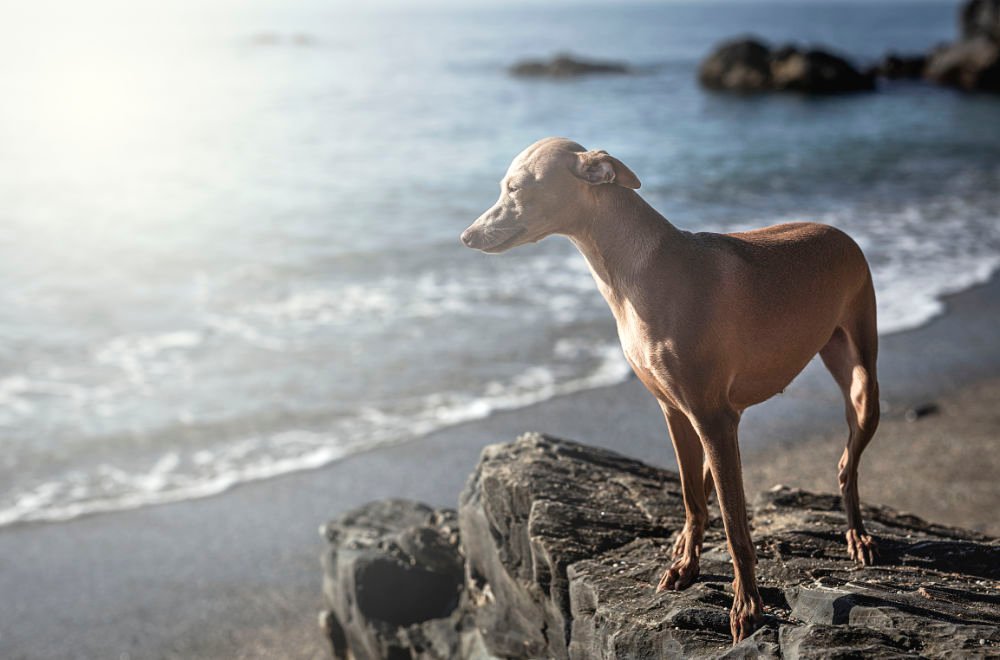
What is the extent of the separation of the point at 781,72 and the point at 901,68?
1096cm

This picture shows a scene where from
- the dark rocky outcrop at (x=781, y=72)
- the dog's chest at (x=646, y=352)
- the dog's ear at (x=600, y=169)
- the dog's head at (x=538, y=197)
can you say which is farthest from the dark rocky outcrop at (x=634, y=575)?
the dark rocky outcrop at (x=781, y=72)

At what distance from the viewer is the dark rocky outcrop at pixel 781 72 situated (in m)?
42.1

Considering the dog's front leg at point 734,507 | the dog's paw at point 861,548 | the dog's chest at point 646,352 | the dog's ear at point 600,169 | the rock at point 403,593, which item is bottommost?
the rock at point 403,593

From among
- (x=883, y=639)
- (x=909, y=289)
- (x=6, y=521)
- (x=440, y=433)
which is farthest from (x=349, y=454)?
(x=909, y=289)

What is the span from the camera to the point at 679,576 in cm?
450

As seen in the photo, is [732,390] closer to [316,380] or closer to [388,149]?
[316,380]

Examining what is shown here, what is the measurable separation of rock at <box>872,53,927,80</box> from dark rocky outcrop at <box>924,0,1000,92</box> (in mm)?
611

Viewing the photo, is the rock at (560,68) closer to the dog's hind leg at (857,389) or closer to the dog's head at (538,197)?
the dog's hind leg at (857,389)

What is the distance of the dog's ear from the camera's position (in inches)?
152

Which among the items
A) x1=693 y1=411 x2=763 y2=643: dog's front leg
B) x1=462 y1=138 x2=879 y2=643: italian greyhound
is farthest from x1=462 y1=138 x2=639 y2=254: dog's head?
x1=693 y1=411 x2=763 y2=643: dog's front leg

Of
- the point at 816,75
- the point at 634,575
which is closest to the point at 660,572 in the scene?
the point at 634,575

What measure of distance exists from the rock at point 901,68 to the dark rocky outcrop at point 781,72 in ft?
17.9

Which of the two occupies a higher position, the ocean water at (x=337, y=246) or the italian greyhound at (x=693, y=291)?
the italian greyhound at (x=693, y=291)

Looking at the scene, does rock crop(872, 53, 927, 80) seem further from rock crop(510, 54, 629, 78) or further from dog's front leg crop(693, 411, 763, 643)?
dog's front leg crop(693, 411, 763, 643)
